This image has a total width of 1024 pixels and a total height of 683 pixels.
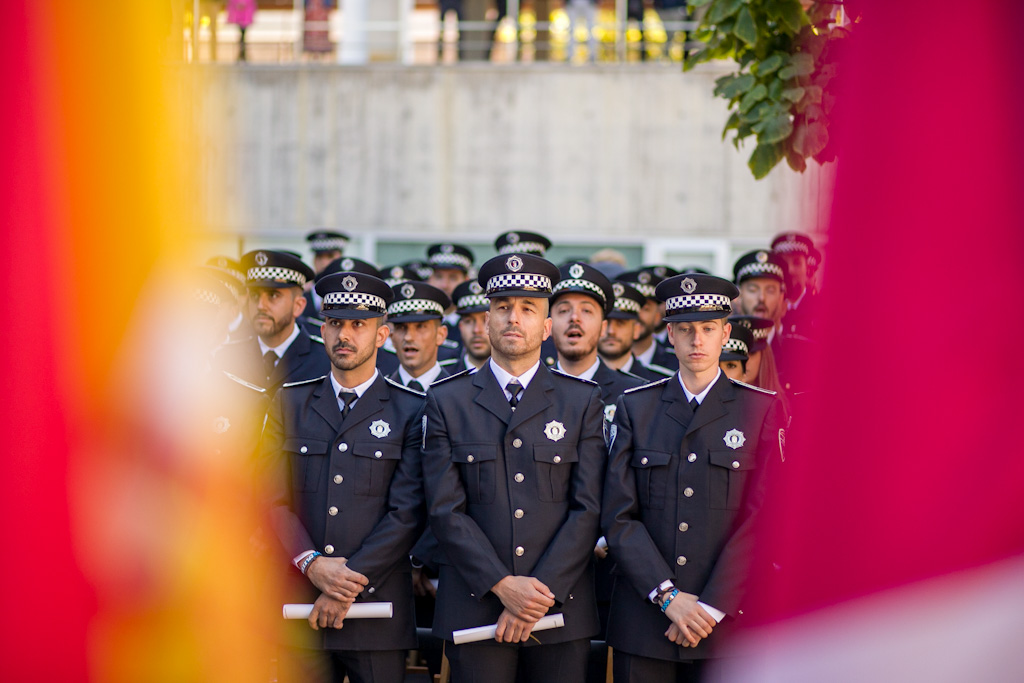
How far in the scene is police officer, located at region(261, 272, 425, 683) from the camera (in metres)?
4.28

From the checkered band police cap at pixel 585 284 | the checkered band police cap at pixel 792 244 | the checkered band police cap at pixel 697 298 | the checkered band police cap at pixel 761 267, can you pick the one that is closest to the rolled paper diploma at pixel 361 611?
the checkered band police cap at pixel 697 298

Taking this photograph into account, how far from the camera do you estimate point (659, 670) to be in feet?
13.4

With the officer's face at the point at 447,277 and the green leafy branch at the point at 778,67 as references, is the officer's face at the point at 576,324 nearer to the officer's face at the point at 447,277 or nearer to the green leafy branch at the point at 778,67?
the green leafy branch at the point at 778,67

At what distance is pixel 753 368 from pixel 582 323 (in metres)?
1.23

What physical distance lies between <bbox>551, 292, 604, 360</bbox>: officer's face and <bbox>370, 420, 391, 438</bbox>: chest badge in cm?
126

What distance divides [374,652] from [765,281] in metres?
4.12

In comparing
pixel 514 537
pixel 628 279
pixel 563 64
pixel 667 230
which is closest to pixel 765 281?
pixel 628 279

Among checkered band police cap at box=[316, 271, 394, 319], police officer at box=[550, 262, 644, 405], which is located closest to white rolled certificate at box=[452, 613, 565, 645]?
checkered band police cap at box=[316, 271, 394, 319]

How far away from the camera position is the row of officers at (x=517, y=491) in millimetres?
4051

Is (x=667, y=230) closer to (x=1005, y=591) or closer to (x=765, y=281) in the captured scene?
(x=765, y=281)

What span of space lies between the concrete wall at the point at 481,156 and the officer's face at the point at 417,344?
24.5 ft

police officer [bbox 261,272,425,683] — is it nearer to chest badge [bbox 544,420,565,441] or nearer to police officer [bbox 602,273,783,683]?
chest badge [bbox 544,420,565,441]

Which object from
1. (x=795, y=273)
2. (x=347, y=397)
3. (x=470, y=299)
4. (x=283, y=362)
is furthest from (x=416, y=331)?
(x=795, y=273)

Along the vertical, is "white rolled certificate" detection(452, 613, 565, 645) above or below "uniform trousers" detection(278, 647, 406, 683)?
above
